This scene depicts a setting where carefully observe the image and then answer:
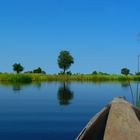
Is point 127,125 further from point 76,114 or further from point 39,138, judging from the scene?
point 76,114

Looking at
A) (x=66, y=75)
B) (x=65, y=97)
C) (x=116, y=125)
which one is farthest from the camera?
(x=66, y=75)

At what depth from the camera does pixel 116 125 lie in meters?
11.7

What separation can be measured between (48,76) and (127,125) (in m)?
108

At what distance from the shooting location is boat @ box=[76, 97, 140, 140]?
1067cm

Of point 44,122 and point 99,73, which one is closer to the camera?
point 44,122

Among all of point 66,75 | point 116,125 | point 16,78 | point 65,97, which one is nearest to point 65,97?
point 65,97

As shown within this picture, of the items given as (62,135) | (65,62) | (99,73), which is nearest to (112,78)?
(99,73)

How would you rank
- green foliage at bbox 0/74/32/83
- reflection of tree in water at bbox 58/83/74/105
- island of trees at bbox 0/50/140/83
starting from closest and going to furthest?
1. reflection of tree in water at bbox 58/83/74/105
2. green foliage at bbox 0/74/32/83
3. island of trees at bbox 0/50/140/83

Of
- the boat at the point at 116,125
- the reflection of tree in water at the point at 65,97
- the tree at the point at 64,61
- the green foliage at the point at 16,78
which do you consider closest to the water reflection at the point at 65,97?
the reflection of tree in water at the point at 65,97

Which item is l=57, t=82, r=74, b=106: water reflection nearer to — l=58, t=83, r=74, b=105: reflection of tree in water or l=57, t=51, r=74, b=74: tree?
l=58, t=83, r=74, b=105: reflection of tree in water

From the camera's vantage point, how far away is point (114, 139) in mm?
10273

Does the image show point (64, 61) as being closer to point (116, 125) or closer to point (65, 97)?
point (65, 97)

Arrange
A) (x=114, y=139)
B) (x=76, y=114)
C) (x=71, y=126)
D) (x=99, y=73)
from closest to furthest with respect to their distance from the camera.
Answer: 1. (x=114, y=139)
2. (x=71, y=126)
3. (x=76, y=114)
4. (x=99, y=73)

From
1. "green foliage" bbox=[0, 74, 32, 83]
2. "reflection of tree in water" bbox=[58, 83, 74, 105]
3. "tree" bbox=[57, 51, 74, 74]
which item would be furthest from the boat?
"tree" bbox=[57, 51, 74, 74]
